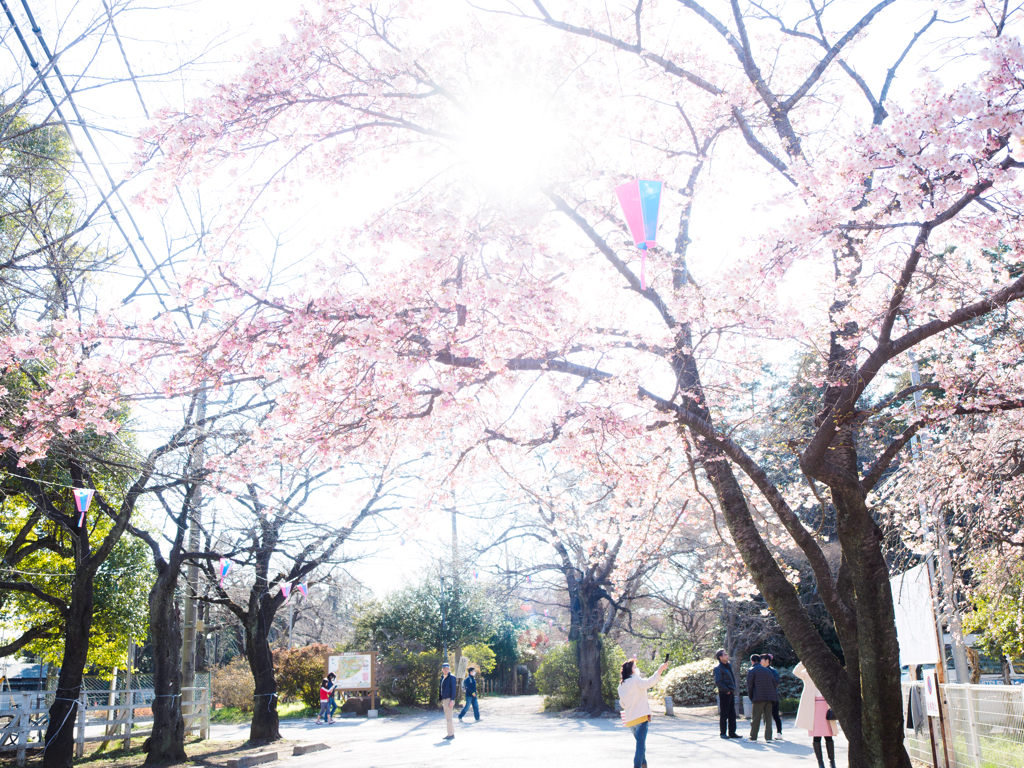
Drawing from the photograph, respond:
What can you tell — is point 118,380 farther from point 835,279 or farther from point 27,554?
point 27,554

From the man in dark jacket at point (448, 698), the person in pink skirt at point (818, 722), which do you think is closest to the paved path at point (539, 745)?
the man in dark jacket at point (448, 698)

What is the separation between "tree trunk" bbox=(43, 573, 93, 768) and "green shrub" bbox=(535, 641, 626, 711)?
13727 millimetres

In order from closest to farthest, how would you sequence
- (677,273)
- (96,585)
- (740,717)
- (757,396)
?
(677,273)
(757,396)
(96,585)
(740,717)

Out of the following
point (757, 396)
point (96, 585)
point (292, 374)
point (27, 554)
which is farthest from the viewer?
point (96, 585)

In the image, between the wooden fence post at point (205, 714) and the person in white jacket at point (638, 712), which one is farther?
the wooden fence post at point (205, 714)

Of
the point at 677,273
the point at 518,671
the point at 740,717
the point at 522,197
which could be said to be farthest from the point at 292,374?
the point at 518,671

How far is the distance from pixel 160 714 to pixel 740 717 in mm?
13099

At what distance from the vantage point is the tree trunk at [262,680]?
1584cm

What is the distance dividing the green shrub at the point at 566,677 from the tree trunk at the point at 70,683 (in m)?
13.7

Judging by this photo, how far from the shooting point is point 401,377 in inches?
267

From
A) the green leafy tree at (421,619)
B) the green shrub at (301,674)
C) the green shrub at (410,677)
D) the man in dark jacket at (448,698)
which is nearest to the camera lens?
the man in dark jacket at (448,698)

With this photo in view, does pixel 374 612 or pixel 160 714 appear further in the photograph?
pixel 374 612

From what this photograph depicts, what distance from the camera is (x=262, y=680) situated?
16.5 meters

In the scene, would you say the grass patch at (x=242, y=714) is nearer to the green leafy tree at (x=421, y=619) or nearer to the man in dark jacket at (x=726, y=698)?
the green leafy tree at (x=421, y=619)
